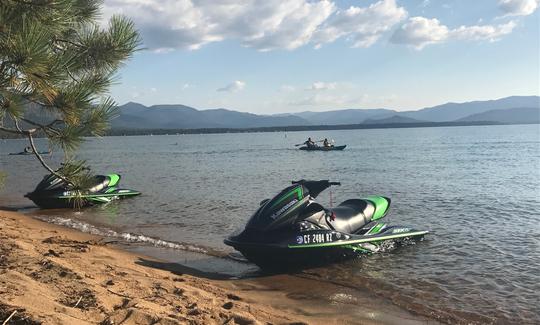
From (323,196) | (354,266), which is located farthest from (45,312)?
(323,196)

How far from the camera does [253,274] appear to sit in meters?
8.99

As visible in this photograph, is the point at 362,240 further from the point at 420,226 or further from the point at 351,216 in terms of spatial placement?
the point at 420,226

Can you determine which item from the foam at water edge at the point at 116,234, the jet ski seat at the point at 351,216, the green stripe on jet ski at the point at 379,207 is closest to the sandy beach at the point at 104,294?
the foam at water edge at the point at 116,234

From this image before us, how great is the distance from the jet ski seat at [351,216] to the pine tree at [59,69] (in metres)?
5.56

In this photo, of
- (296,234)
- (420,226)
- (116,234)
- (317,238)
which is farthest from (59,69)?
(420,226)

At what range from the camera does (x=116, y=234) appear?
1309 cm

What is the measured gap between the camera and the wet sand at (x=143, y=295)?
456 centimetres

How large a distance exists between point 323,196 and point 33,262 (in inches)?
575

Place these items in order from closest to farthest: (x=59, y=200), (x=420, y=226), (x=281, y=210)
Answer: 1. (x=281, y=210)
2. (x=420, y=226)
3. (x=59, y=200)

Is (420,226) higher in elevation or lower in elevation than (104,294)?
lower

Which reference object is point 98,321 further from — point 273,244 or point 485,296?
point 485,296

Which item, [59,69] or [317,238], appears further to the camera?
[317,238]

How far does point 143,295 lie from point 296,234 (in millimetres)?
3483

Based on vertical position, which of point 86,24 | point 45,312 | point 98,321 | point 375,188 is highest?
point 86,24
